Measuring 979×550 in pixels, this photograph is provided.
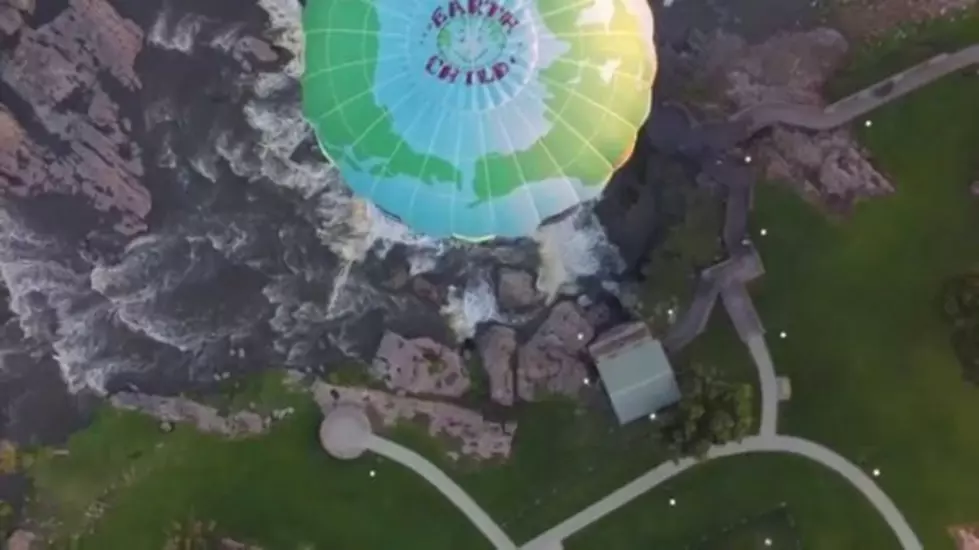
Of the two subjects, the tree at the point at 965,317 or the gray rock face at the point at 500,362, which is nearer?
the tree at the point at 965,317

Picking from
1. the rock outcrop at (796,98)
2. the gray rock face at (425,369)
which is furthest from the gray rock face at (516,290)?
the rock outcrop at (796,98)

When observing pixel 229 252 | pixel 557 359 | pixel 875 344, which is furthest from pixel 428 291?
pixel 875 344

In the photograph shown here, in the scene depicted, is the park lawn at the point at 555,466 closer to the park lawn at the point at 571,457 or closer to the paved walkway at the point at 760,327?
the park lawn at the point at 571,457

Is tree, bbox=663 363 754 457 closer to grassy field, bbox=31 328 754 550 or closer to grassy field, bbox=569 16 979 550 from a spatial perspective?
grassy field, bbox=31 328 754 550

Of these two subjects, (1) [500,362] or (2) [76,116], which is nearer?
(1) [500,362]

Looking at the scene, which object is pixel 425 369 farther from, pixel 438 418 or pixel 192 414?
pixel 192 414

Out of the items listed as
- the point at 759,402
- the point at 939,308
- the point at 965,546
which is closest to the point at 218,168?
the point at 759,402

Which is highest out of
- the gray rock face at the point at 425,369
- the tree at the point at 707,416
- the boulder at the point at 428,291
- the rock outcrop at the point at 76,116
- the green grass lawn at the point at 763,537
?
the rock outcrop at the point at 76,116

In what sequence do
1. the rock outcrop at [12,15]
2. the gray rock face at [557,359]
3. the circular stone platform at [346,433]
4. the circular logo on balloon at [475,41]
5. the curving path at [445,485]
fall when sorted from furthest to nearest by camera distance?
the rock outcrop at [12,15] → the circular stone platform at [346,433] → the curving path at [445,485] → the gray rock face at [557,359] → the circular logo on balloon at [475,41]
